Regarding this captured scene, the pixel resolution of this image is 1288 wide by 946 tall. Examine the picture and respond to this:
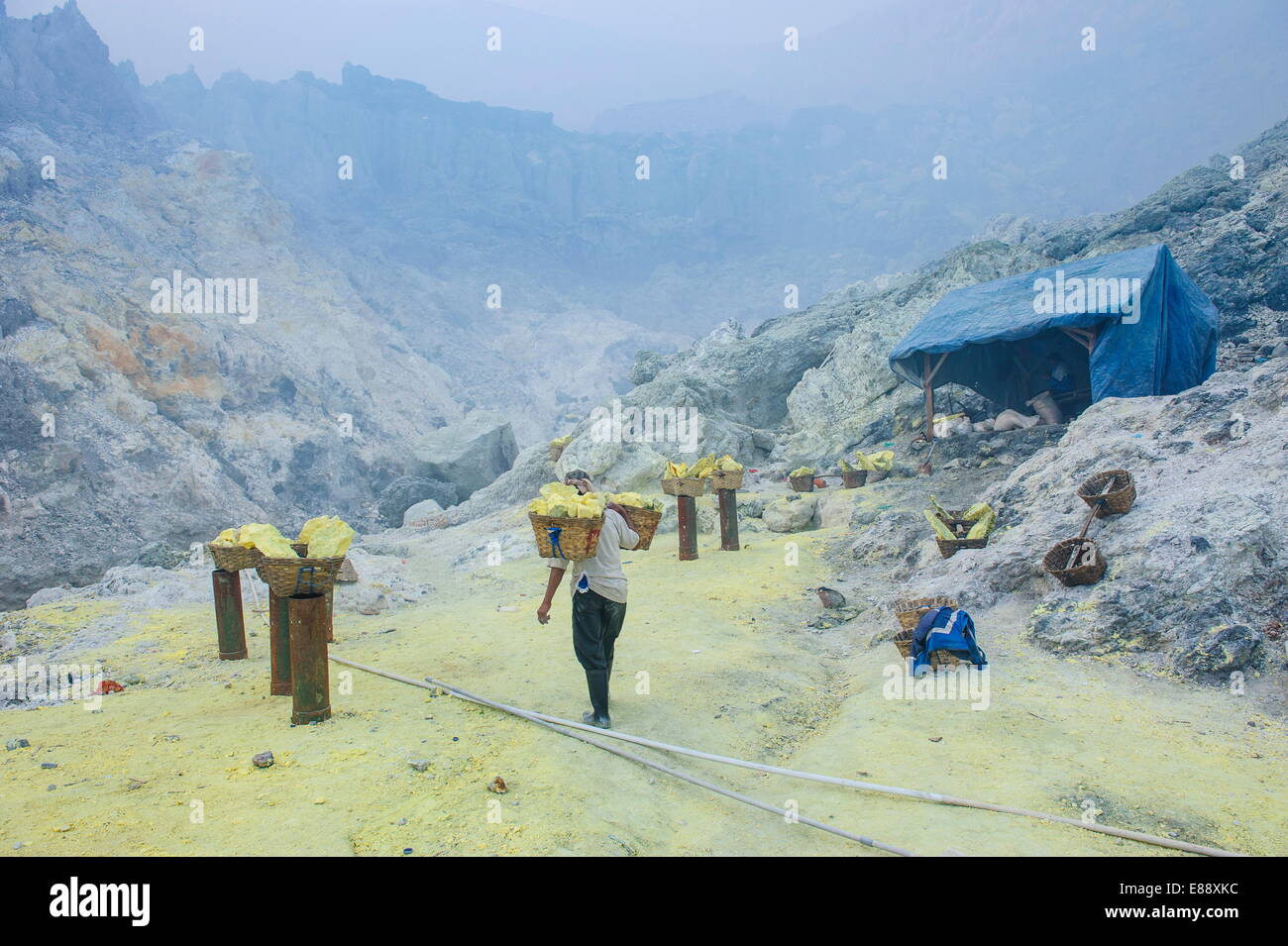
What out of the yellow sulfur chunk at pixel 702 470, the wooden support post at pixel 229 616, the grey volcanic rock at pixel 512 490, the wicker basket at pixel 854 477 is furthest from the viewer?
the grey volcanic rock at pixel 512 490

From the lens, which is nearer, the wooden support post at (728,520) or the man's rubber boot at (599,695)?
the man's rubber boot at (599,695)

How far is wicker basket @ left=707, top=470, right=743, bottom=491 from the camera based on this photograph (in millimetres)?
10156

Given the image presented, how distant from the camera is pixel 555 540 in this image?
4.39m

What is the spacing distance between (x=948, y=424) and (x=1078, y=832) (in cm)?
1225

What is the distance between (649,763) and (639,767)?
94 mm

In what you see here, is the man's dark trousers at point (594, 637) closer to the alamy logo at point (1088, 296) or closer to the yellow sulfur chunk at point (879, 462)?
the yellow sulfur chunk at point (879, 462)

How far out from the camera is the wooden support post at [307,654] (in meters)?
4.20

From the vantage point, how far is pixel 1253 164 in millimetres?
22062

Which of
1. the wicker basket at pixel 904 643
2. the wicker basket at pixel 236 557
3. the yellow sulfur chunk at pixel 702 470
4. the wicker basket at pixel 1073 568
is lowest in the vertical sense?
the wicker basket at pixel 904 643

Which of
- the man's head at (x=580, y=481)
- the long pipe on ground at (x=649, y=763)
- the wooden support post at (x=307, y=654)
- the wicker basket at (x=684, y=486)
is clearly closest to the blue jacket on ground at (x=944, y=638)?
the long pipe on ground at (x=649, y=763)

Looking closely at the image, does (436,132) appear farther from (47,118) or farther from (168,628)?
(168,628)

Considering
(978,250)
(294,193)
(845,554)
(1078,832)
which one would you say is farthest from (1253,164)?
(294,193)
